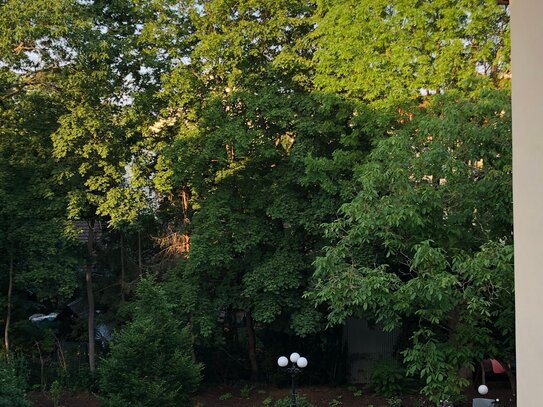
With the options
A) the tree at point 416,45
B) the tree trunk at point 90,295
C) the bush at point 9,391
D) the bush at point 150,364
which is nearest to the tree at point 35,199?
the tree trunk at point 90,295

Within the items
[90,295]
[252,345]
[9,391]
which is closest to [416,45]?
[252,345]

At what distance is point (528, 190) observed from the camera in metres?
1.74

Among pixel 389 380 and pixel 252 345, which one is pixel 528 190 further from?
pixel 252 345

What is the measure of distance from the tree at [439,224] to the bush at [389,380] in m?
3.68

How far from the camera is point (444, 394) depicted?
26.8ft

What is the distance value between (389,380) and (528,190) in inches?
438

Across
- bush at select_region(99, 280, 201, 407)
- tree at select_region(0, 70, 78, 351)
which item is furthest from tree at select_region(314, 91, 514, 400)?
tree at select_region(0, 70, 78, 351)

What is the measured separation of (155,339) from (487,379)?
784 centimetres

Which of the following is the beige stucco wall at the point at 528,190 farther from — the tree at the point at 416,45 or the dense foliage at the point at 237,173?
the tree at the point at 416,45

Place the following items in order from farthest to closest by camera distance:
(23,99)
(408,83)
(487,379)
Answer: (487,379) < (23,99) < (408,83)

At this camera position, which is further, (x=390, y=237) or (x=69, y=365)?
(x=69, y=365)

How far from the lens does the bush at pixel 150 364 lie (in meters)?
8.97

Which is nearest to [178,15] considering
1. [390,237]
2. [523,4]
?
[390,237]

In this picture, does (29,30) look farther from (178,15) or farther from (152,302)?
(152,302)
